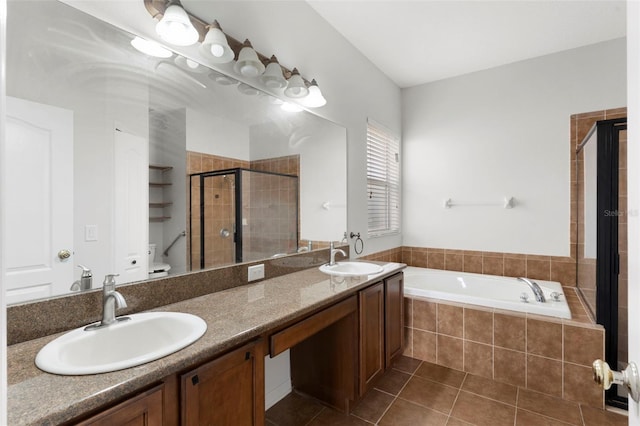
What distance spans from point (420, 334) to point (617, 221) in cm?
161

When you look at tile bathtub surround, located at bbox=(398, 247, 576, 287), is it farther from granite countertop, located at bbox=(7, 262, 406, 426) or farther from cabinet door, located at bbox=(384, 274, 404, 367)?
granite countertop, located at bbox=(7, 262, 406, 426)

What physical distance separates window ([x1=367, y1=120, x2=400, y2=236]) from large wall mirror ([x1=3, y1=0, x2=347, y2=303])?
4.59 ft

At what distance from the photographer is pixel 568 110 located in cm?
297

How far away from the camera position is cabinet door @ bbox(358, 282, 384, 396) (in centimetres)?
190

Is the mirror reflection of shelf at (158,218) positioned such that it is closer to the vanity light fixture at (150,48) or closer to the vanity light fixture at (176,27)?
the vanity light fixture at (150,48)

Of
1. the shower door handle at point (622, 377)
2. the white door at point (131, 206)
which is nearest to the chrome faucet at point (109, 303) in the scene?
the white door at point (131, 206)

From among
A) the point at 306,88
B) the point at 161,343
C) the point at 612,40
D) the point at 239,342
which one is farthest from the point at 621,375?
the point at 612,40

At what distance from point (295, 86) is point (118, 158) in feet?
4.15

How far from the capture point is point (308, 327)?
4.84ft

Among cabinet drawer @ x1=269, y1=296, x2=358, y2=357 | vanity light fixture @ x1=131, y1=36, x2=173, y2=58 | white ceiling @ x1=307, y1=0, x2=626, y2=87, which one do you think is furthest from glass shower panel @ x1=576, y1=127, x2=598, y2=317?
vanity light fixture @ x1=131, y1=36, x2=173, y2=58

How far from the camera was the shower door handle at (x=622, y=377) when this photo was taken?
22.7 inches

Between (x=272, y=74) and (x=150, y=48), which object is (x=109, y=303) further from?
(x=272, y=74)

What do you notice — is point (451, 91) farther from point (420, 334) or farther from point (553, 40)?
point (420, 334)

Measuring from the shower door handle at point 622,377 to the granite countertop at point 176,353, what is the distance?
957 mm
